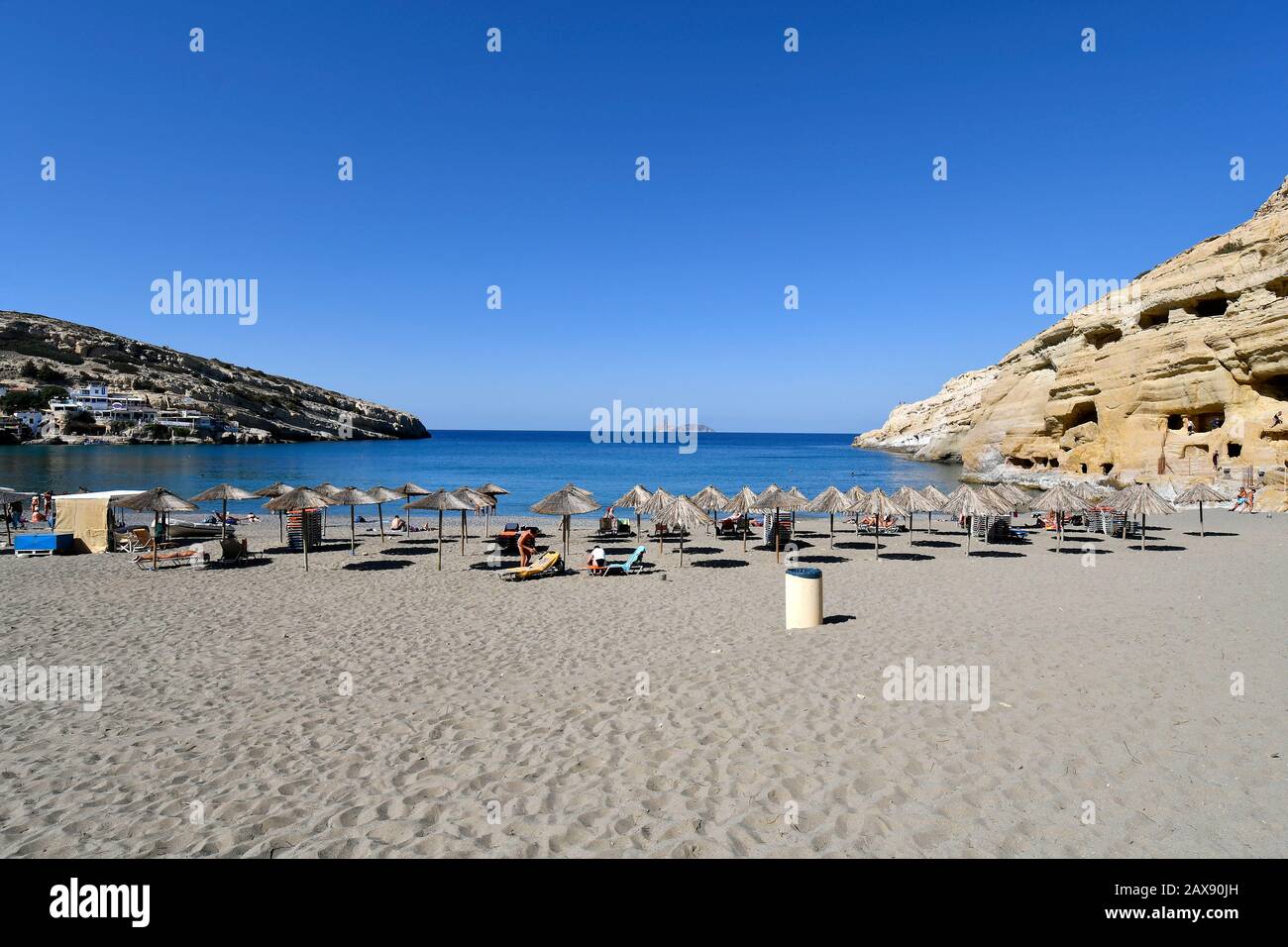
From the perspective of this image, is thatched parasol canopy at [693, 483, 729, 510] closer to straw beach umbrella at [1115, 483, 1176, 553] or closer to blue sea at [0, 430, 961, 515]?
straw beach umbrella at [1115, 483, 1176, 553]

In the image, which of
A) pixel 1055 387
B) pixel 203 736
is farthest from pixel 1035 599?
pixel 1055 387

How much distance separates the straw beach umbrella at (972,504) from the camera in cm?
1662

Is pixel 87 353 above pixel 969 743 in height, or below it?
above

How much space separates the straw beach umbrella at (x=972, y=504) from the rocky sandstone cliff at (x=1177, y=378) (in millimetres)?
18672

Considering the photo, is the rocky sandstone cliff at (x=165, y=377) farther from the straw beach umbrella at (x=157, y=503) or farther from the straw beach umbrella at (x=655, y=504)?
the straw beach umbrella at (x=655, y=504)

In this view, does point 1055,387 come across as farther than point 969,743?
Yes

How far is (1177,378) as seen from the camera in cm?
3269

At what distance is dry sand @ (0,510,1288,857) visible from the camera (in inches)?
174

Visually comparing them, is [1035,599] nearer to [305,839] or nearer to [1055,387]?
Result: [305,839]

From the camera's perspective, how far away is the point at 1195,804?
15.4 feet
